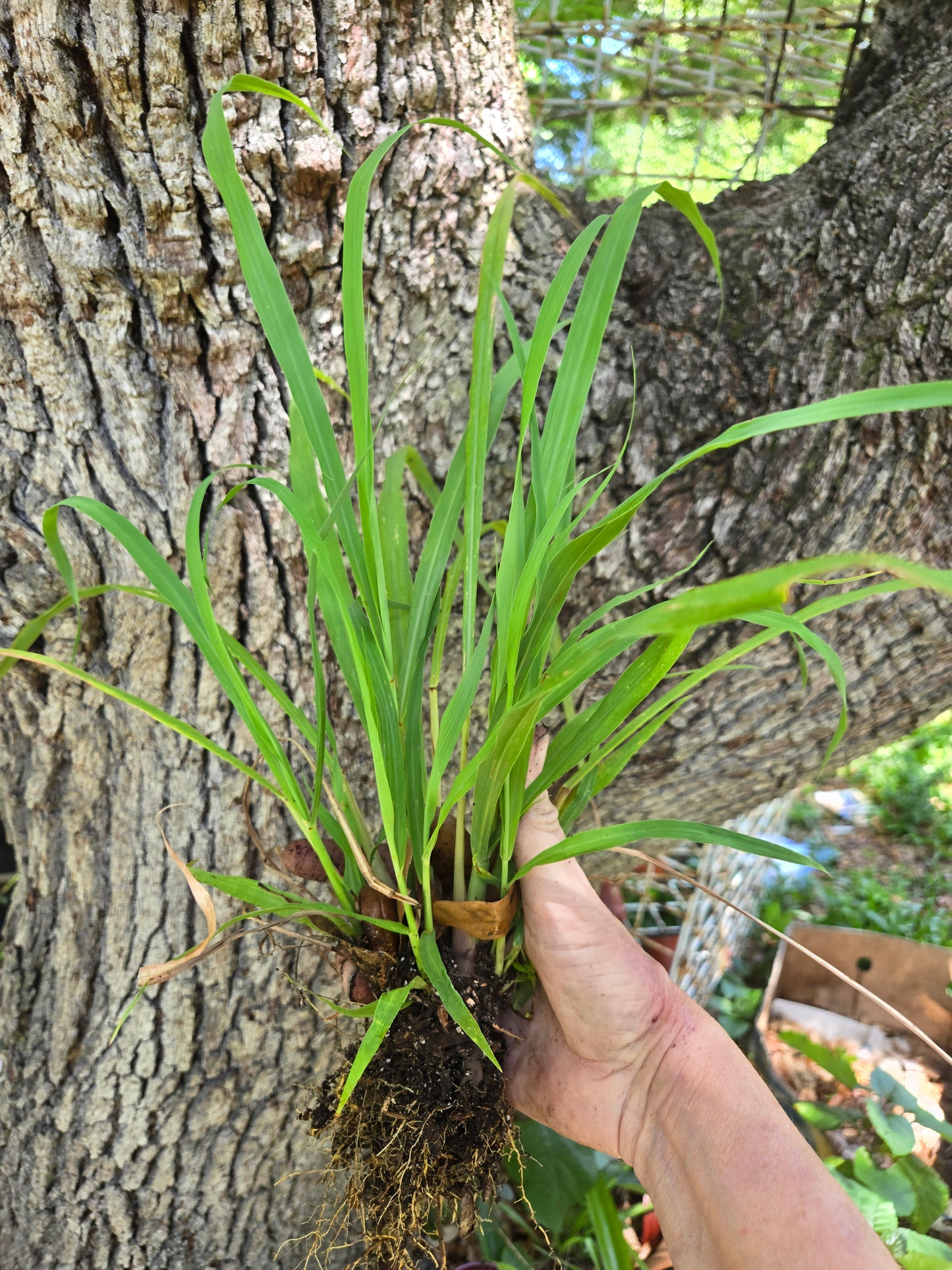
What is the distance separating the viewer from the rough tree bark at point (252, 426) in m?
0.69

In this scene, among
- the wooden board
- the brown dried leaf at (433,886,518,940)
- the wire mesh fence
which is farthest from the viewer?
the wooden board

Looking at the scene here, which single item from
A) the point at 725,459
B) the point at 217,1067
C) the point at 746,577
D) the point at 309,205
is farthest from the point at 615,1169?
the point at 309,205

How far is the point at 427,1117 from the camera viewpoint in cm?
62

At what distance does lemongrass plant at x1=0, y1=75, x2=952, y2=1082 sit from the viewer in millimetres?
469

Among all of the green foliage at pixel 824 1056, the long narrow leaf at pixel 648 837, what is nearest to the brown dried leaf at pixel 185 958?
the long narrow leaf at pixel 648 837

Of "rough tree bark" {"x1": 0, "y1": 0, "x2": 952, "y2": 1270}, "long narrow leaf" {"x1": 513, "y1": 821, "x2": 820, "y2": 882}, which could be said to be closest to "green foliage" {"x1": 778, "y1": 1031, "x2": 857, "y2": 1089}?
"rough tree bark" {"x1": 0, "y1": 0, "x2": 952, "y2": 1270}

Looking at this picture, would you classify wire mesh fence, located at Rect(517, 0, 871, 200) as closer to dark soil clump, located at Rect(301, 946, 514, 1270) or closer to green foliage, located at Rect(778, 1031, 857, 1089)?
dark soil clump, located at Rect(301, 946, 514, 1270)

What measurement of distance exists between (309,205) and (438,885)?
0.65 metres

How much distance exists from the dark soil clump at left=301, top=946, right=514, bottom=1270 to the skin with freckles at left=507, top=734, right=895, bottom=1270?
7 centimetres

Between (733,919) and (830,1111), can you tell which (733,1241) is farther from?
(733,919)

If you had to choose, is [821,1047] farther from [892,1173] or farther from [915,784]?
[915,784]

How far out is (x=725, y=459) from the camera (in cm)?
84

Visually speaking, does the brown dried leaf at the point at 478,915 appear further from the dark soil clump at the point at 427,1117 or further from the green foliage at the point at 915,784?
the green foliage at the point at 915,784

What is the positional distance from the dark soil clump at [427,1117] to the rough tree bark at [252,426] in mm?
286
